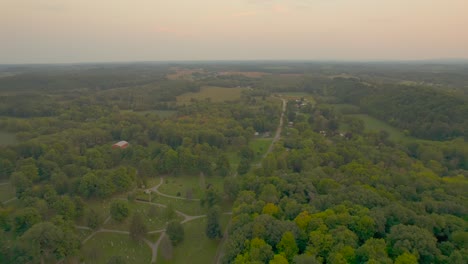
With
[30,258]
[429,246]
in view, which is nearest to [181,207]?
[30,258]

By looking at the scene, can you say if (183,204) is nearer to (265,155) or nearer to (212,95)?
(265,155)

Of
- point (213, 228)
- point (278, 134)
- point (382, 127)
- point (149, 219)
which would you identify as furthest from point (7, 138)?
point (382, 127)

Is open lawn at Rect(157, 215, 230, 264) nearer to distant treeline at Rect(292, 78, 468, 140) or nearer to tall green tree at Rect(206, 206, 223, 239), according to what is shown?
tall green tree at Rect(206, 206, 223, 239)

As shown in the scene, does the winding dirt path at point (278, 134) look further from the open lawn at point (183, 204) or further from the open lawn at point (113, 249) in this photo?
the open lawn at point (113, 249)

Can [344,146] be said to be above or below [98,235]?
above

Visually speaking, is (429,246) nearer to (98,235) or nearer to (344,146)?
(344,146)

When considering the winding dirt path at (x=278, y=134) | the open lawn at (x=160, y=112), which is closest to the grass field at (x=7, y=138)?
the open lawn at (x=160, y=112)
